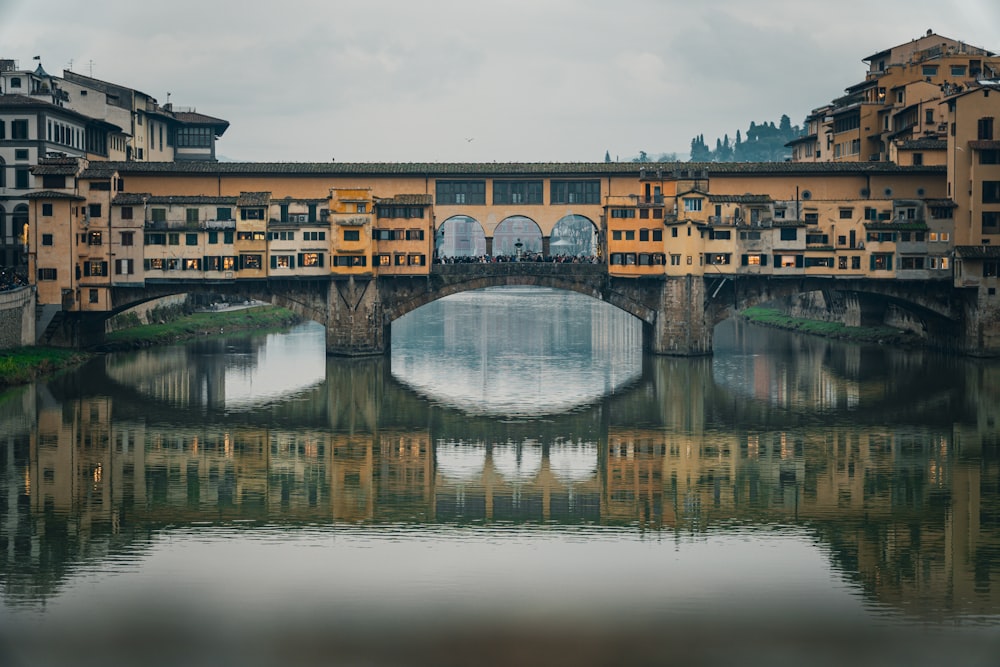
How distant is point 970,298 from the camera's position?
71812 mm

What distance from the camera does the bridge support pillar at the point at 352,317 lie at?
73375 mm

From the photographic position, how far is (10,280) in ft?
231

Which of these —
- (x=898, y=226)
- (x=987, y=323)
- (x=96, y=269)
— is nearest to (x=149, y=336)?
→ (x=96, y=269)

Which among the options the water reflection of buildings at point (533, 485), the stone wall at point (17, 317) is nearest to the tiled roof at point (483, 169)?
the stone wall at point (17, 317)

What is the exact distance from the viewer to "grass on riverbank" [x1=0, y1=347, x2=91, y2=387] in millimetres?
60062

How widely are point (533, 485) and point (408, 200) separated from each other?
35.5 m

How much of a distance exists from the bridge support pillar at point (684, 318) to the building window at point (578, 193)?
7.76 metres

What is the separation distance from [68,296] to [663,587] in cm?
4948

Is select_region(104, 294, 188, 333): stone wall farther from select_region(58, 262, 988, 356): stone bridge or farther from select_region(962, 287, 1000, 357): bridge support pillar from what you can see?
select_region(962, 287, 1000, 357): bridge support pillar

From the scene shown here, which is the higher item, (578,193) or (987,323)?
(578,193)

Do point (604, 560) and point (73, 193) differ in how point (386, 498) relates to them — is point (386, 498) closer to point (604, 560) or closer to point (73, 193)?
point (604, 560)

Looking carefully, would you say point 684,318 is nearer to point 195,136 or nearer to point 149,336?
point 149,336

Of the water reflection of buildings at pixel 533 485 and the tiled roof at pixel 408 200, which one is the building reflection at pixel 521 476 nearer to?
the water reflection of buildings at pixel 533 485

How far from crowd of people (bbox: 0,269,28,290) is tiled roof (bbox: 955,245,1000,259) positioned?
52.8m
